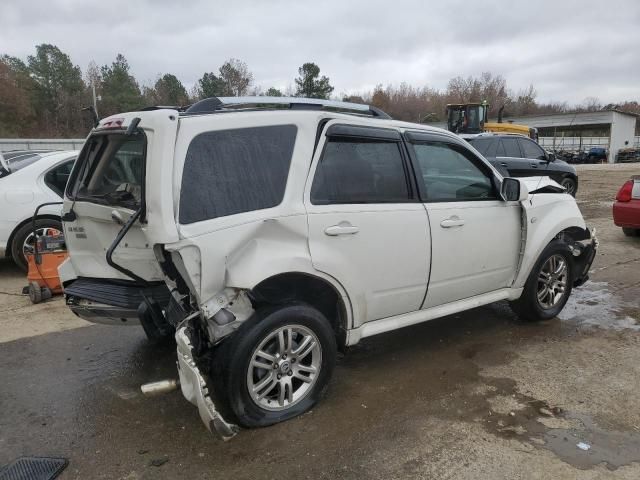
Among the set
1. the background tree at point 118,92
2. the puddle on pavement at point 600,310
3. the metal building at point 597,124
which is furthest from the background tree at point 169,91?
the puddle on pavement at point 600,310

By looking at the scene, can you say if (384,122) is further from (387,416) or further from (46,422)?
(46,422)

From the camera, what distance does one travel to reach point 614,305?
5418 millimetres

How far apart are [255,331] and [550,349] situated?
8.96 ft

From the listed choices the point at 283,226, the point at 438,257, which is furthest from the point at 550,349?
the point at 283,226

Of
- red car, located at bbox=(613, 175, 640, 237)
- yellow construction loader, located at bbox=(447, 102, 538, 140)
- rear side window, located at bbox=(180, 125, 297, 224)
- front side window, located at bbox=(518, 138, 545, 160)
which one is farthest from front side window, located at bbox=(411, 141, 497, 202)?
yellow construction loader, located at bbox=(447, 102, 538, 140)

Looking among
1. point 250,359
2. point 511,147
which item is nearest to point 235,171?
point 250,359

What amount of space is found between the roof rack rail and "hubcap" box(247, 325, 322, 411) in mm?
1452

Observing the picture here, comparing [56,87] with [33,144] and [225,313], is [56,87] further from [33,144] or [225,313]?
[225,313]

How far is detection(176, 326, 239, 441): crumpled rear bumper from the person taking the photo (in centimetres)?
266

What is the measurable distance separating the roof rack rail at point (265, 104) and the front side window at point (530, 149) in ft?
34.0

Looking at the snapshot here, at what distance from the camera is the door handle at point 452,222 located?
12.4 ft

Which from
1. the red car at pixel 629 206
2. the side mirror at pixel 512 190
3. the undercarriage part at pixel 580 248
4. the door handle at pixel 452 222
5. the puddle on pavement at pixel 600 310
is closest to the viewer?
the door handle at pixel 452 222

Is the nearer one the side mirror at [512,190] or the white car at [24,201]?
the side mirror at [512,190]

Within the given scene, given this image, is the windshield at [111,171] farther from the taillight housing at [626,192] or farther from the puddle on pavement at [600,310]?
the taillight housing at [626,192]
